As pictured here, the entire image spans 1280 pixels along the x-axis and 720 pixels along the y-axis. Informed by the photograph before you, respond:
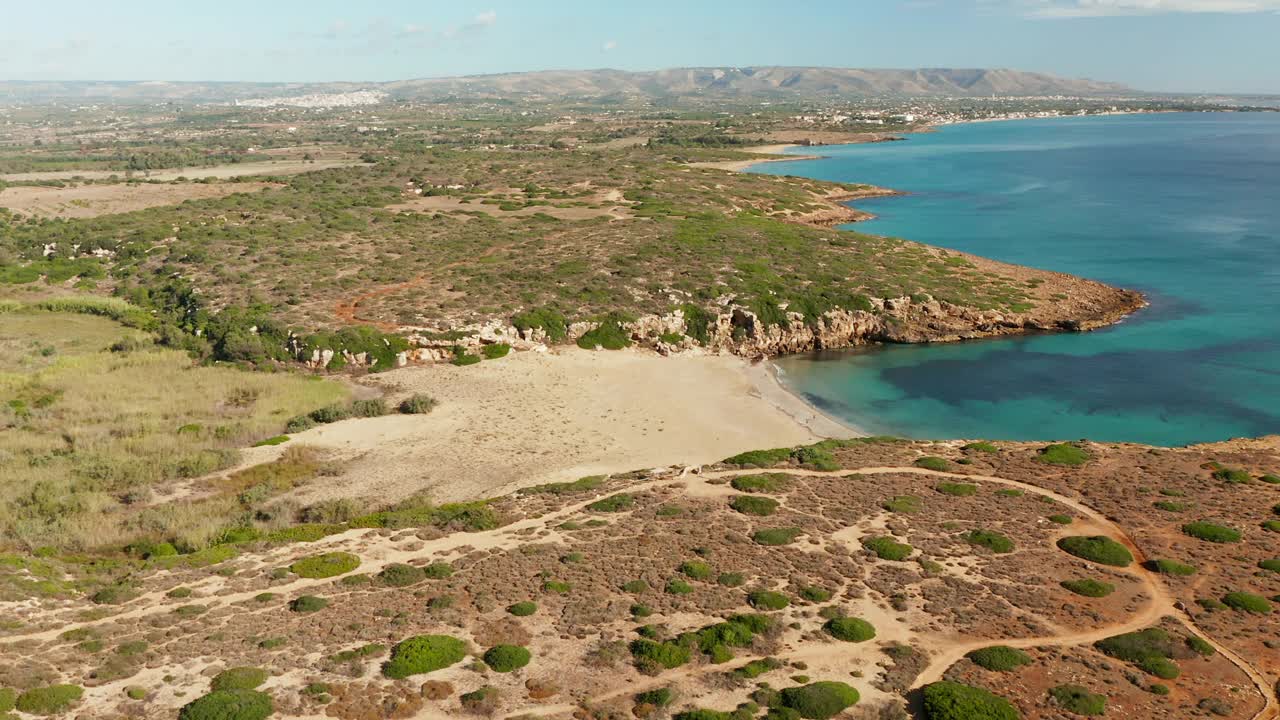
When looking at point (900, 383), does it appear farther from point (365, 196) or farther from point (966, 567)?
point (365, 196)

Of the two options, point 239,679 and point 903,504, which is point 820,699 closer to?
point 903,504

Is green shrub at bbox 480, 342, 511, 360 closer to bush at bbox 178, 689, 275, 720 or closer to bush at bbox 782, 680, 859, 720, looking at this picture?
bush at bbox 178, 689, 275, 720

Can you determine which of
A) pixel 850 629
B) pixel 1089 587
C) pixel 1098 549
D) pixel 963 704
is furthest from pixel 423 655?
pixel 1098 549

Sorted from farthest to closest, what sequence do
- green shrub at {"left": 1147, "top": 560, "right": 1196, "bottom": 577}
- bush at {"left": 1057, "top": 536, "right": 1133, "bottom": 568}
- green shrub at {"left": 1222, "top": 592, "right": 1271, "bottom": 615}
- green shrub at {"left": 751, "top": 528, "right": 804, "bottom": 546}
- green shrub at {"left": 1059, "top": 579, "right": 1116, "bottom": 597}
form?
green shrub at {"left": 751, "top": 528, "right": 804, "bottom": 546} < bush at {"left": 1057, "top": 536, "right": 1133, "bottom": 568} < green shrub at {"left": 1147, "top": 560, "right": 1196, "bottom": 577} < green shrub at {"left": 1059, "top": 579, "right": 1116, "bottom": 597} < green shrub at {"left": 1222, "top": 592, "right": 1271, "bottom": 615}

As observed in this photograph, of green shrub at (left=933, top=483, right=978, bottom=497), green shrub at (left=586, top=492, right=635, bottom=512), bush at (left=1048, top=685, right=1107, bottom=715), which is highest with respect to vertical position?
green shrub at (left=933, top=483, right=978, bottom=497)

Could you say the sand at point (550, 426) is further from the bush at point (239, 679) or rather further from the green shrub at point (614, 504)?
the bush at point (239, 679)

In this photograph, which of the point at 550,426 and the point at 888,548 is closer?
the point at 888,548

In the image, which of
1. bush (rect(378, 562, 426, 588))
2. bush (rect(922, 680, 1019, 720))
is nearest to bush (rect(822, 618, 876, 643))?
bush (rect(922, 680, 1019, 720))
